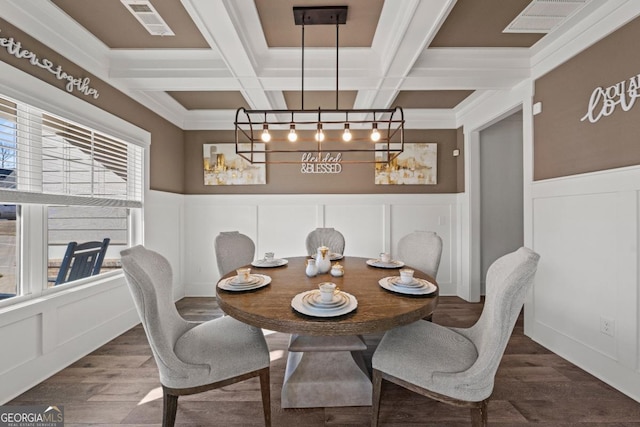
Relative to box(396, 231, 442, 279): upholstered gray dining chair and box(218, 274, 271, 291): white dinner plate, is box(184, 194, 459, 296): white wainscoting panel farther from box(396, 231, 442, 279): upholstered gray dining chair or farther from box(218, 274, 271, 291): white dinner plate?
box(218, 274, 271, 291): white dinner plate

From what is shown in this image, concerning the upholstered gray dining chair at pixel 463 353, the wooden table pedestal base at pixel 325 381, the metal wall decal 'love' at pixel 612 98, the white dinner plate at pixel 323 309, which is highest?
the metal wall decal 'love' at pixel 612 98

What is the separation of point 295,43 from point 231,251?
193 centimetres

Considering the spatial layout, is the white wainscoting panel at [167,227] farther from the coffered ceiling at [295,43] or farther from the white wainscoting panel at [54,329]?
the coffered ceiling at [295,43]

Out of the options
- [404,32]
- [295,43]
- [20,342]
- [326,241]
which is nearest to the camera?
[20,342]

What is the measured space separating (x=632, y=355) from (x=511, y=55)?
99.2 inches

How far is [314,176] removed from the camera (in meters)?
4.05

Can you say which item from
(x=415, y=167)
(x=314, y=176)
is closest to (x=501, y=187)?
(x=415, y=167)

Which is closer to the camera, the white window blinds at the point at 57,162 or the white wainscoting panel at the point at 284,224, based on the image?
the white window blinds at the point at 57,162

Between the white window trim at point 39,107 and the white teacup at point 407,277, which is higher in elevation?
the white window trim at point 39,107

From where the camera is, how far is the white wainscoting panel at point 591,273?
1.82m

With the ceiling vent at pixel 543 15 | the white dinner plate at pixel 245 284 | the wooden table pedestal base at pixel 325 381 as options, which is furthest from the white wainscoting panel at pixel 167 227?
the ceiling vent at pixel 543 15

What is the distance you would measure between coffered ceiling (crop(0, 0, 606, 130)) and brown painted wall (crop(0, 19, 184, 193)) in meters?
0.07

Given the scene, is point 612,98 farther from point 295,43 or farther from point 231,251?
point 231,251

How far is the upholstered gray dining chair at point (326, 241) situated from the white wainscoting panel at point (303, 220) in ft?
2.76
